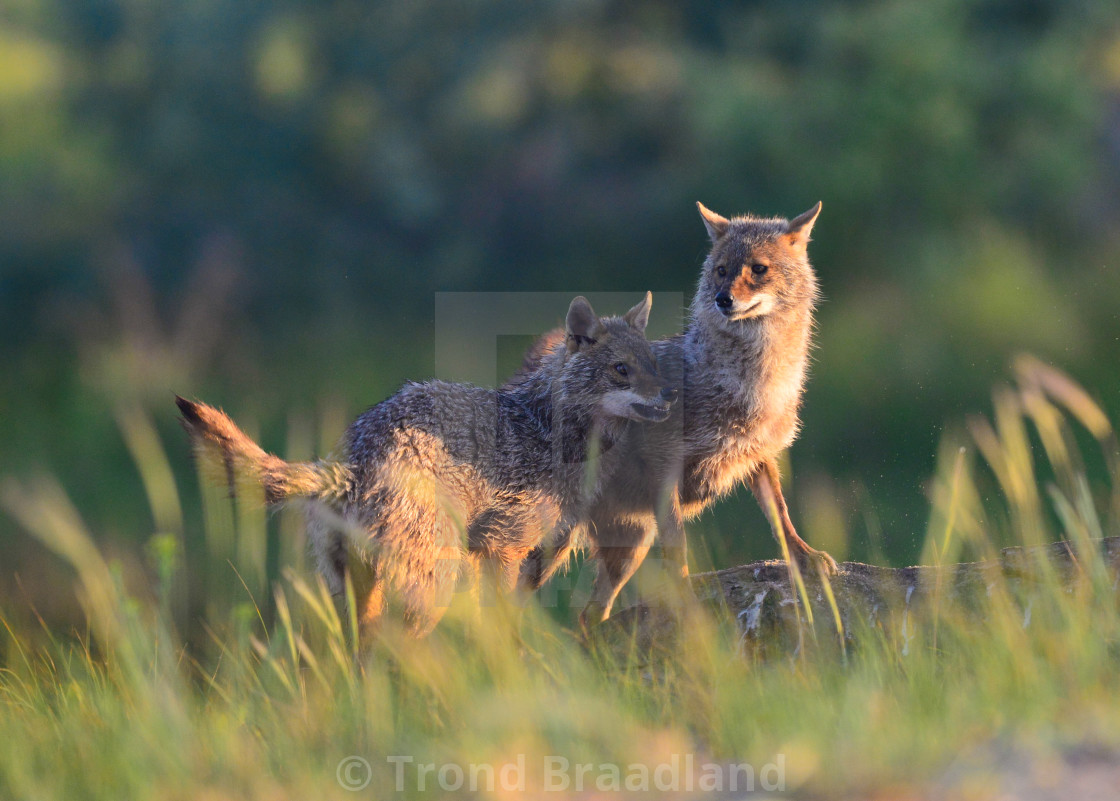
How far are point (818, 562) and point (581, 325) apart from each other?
6.16 ft

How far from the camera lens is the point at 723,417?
20.0 ft

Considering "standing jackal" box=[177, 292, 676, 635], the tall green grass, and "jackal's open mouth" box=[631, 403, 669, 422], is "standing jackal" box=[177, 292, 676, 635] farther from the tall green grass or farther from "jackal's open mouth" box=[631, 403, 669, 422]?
the tall green grass

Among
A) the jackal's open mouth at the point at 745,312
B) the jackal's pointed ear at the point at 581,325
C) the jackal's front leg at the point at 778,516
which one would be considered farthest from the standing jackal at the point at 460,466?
the jackal's front leg at the point at 778,516

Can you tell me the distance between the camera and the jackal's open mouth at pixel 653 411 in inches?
230

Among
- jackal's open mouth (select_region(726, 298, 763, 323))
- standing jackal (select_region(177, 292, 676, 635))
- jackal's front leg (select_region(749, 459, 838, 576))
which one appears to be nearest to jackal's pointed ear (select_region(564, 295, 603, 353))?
standing jackal (select_region(177, 292, 676, 635))

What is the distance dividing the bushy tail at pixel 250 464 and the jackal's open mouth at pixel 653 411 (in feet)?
5.46

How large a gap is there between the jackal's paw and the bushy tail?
2465 millimetres

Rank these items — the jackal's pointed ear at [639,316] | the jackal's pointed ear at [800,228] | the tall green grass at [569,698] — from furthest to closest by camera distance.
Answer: the jackal's pointed ear at [639,316] < the jackal's pointed ear at [800,228] < the tall green grass at [569,698]

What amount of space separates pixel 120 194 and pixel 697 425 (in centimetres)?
1391

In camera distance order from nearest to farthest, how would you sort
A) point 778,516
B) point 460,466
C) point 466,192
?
1. point 460,466
2. point 778,516
3. point 466,192

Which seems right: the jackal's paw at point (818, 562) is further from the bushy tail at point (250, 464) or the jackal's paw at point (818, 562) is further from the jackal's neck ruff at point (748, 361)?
the bushy tail at point (250, 464)

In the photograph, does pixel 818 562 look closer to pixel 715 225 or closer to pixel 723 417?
pixel 723 417

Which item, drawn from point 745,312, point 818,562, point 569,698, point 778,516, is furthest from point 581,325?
point 569,698

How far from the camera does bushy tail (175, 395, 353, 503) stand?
4.75 metres
